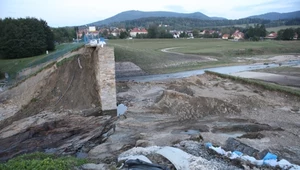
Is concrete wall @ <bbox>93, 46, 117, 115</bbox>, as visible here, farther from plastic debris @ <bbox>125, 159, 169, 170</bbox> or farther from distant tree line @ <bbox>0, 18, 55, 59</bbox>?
distant tree line @ <bbox>0, 18, 55, 59</bbox>

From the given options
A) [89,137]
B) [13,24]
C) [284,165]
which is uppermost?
[13,24]

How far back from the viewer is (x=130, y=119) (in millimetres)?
19516

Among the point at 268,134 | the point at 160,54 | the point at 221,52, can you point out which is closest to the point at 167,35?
the point at 221,52

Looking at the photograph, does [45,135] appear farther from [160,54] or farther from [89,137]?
[160,54]

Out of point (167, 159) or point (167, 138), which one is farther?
point (167, 138)

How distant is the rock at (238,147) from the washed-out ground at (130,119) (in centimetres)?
21

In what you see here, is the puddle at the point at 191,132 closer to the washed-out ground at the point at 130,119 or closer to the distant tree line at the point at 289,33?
the washed-out ground at the point at 130,119

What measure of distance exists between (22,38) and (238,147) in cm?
4536

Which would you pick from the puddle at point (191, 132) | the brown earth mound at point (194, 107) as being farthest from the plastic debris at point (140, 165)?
the brown earth mound at point (194, 107)

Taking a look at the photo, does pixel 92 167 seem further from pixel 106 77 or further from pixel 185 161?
pixel 106 77

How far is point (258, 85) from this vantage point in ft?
91.1

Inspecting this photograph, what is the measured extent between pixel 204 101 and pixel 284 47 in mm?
66295

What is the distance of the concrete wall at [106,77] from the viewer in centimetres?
2162

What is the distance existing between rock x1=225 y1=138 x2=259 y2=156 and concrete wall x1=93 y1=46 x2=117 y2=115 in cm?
1090
